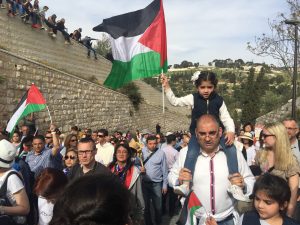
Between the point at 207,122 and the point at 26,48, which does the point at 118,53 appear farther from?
the point at 26,48

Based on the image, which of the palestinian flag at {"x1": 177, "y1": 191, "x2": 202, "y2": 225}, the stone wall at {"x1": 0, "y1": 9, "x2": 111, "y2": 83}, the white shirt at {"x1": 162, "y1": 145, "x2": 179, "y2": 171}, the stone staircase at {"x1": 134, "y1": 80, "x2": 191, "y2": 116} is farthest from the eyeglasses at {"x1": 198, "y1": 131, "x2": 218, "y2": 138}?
the stone staircase at {"x1": 134, "y1": 80, "x2": 191, "y2": 116}

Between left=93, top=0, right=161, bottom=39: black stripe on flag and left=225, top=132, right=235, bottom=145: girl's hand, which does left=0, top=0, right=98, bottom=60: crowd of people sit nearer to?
left=93, top=0, right=161, bottom=39: black stripe on flag

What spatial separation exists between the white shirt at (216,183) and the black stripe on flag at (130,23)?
10.0 feet

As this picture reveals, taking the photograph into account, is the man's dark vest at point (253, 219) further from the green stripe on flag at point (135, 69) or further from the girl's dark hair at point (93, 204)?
the green stripe on flag at point (135, 69)

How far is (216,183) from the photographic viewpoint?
374cm

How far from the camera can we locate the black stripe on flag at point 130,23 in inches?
246

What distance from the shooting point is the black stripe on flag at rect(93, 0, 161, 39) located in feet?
20.5

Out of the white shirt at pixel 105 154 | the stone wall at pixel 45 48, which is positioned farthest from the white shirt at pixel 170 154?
the stone wall at pixel 45 48

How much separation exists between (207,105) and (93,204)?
300cm

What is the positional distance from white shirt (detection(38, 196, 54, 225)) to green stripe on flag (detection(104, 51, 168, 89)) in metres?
2.19

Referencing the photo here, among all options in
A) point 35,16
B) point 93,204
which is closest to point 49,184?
point 93,204

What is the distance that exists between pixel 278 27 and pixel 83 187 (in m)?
22.7

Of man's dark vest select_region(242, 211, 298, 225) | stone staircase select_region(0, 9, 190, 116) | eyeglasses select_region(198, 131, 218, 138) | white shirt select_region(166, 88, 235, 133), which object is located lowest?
man's dark vest select_region(242, 211, 298, 225)

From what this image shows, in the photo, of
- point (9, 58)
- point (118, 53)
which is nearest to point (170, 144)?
point (118, 53)
